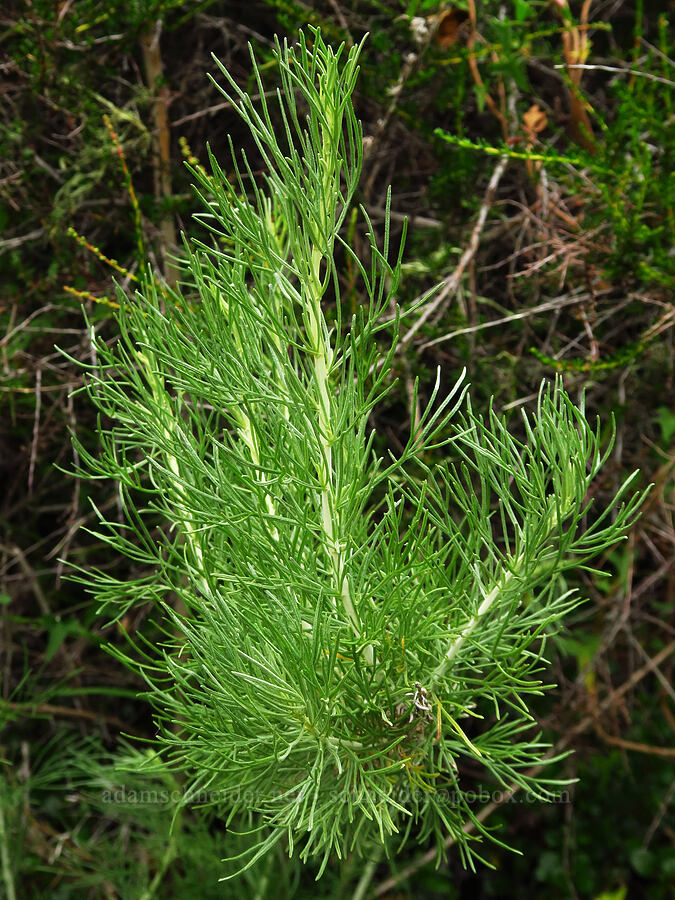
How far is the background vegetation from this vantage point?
974 mm

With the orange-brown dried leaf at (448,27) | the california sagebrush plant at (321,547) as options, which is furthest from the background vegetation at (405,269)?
the california sagebrush plant at (321,547)

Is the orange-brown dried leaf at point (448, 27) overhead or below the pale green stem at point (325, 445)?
overhead

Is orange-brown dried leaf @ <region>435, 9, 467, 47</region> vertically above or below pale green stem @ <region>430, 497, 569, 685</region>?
above

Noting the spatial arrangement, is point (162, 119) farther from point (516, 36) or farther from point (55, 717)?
point (55, 717)

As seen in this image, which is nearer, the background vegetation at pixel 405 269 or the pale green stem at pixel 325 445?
the pale green stem at pixel 325 445

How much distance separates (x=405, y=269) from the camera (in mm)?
995

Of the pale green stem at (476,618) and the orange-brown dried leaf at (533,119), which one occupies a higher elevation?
the orange-brown dried leaf at (533,119)

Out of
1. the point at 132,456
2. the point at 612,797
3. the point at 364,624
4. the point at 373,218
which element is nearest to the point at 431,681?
the point at 364,624

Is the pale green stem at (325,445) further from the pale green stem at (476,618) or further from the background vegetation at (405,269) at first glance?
the background vegetation at (405,269)

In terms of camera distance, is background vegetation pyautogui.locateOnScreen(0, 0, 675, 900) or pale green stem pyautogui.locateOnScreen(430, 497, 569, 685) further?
background vegetation pyautogui.locateOnScreen(0, 0, 675, 900)

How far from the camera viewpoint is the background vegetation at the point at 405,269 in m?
0.97

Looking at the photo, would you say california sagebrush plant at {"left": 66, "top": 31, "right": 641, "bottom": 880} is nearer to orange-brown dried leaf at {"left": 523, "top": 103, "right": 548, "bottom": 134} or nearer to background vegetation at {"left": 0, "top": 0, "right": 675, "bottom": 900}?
background vegetation at {"left": 0, "top": 0, "right": 675, "bottom": 900}

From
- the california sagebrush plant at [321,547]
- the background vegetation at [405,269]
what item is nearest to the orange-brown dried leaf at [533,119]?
the background vegetation at [405,269]

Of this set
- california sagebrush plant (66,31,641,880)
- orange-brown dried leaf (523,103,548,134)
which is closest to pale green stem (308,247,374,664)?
california sagebrush plant (66,31,641,880)
